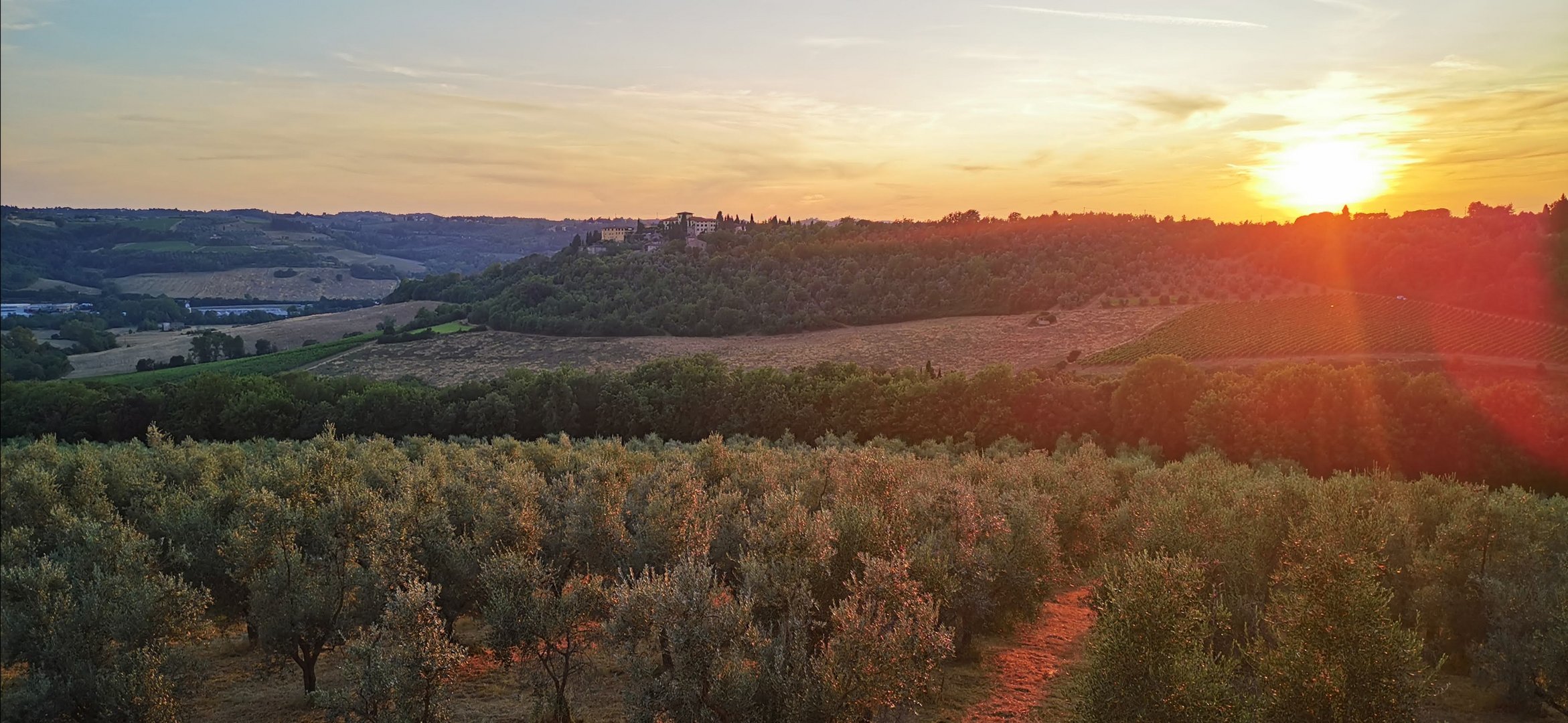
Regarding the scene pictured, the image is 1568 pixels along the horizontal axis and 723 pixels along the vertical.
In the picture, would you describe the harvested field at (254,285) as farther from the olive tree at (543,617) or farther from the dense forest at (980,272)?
the olive tree at (543,617)

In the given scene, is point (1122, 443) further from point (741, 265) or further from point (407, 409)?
point (741, 265)

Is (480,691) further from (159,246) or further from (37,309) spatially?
(159,246)

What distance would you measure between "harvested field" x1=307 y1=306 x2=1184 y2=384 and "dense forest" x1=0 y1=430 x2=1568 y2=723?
5398cm

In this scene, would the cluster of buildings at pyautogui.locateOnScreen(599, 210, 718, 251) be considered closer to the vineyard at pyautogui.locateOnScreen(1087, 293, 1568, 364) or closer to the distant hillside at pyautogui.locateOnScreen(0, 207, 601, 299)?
the distant hillside at pyautogui.locateOnScreen(0, 207, 601, 299)

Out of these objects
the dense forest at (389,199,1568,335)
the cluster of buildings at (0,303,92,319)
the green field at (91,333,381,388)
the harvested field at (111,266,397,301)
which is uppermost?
the dense forest at (389,199,1568,335)

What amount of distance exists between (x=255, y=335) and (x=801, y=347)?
7671cm

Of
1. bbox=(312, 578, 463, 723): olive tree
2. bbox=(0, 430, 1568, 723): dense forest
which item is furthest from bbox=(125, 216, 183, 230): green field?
bbox=(312, 578, 463, 723): olive tree

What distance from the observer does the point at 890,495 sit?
22406 millimetres

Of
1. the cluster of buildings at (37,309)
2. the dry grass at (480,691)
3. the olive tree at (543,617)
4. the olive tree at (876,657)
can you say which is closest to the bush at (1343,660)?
the olive tree at (876,657)

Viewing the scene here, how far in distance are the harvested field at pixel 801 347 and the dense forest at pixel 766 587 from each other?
54.0 meters

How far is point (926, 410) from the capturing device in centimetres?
5122

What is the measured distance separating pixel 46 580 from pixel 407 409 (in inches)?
1791

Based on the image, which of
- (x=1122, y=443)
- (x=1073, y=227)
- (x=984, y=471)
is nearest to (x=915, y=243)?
(x=1073, y=227)

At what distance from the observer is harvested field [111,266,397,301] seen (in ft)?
504
